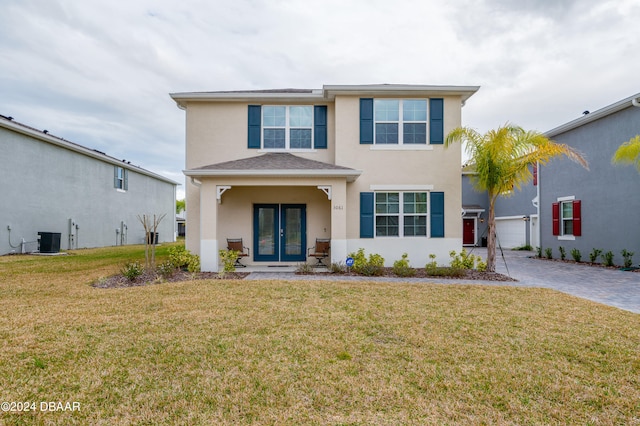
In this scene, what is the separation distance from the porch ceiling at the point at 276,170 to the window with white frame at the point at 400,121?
2133 millimetres

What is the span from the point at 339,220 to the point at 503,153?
551cm

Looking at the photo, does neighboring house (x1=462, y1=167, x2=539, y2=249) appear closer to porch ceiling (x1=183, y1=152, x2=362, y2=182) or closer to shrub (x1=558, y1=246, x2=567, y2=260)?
shrub (x1=558, y1=246, x2=567, y2=260)

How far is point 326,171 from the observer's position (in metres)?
10.7

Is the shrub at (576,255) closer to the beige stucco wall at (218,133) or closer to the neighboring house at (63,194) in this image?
the beige stucco wall at (218,133)

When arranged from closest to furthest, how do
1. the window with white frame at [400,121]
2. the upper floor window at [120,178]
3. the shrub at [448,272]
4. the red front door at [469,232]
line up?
the shrub at [448,272], the window with white frame at [400,121], the upper floor window at [120,178], the red front door at [469,232]

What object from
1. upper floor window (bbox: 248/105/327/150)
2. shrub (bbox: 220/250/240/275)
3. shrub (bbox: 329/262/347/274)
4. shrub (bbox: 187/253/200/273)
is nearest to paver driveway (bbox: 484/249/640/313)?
shrub (bbox: 329/262/347/274)

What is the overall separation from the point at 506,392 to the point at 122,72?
2026 centimetres

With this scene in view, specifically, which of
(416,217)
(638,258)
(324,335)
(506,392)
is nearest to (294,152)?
(416,217)

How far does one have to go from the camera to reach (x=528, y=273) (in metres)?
11.6

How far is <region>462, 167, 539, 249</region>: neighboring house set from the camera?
2162 cm

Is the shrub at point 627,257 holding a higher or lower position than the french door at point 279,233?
lower

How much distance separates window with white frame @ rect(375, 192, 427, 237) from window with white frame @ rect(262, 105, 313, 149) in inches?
141

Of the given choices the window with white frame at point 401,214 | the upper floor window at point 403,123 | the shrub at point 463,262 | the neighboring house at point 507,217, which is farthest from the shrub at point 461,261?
the neighboring house at point 507,217

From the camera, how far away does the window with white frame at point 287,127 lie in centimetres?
1270
